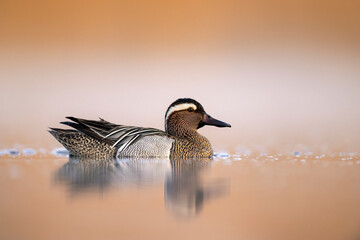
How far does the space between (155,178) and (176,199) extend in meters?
0.75

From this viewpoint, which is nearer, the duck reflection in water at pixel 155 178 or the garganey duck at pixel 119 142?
the duck reflection in water at pixel 155 178

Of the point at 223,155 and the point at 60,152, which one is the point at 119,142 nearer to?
the point at 60,152

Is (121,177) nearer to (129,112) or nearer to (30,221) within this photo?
(30,221)

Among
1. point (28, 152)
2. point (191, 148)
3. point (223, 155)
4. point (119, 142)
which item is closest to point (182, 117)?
point (191, 148)

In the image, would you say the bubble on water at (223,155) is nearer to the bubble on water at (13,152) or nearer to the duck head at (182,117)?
the duck head at (182,117)

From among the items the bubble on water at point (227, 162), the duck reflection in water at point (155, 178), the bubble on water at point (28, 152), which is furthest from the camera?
the bubble on water at point (28, 152)

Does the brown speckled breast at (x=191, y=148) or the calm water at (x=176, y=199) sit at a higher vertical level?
the brown speckled breast at (x=191, y=148)

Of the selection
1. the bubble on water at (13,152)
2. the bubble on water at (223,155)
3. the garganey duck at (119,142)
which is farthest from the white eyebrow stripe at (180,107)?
the bubble on water at (13,152)

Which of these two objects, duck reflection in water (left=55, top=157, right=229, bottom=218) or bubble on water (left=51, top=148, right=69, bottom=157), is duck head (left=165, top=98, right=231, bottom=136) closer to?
duck reflection in water (left=55, top=157, right=229, bottom=218)

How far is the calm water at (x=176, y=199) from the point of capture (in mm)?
2463

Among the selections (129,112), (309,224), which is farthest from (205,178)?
(129,112)

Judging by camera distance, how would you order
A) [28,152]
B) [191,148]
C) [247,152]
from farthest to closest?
[247,152]
[28,152]
[191,148]

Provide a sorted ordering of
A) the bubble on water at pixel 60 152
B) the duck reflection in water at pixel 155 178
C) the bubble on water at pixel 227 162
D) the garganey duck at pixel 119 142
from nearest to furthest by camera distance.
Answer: the duck reflection in water at pixel 155 178, the bubble on water at pixel 227 162, the garganey duck at pixel 119 142, the bubble on water at pixel 60 152

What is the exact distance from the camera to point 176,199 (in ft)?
9.88
